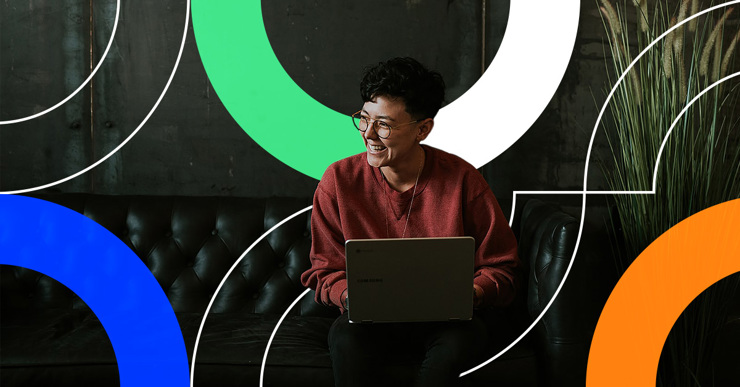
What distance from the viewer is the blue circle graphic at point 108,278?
2.27 metres

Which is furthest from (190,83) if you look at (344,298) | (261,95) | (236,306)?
(344,298)

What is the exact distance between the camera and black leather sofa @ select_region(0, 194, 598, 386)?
2.34m

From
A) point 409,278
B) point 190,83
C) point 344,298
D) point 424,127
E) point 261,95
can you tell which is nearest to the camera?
point 409,278

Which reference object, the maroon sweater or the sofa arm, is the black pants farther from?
the sofa arm

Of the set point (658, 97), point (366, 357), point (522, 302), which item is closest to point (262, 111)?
point (366, 357)

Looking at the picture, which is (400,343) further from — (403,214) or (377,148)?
(377,148)

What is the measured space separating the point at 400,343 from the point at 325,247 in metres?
0.41

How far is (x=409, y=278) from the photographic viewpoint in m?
1.95

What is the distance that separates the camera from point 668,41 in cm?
246

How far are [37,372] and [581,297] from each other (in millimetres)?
1930

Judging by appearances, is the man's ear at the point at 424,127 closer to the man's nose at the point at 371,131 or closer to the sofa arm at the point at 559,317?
the man's nose at the point at 371,131

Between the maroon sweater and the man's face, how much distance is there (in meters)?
0.11

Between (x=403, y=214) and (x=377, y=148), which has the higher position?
(x=377, y=148)

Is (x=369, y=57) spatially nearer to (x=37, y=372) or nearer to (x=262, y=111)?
(x=262, y=111)
